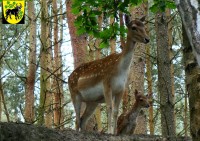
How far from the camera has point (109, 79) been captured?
7992 mm

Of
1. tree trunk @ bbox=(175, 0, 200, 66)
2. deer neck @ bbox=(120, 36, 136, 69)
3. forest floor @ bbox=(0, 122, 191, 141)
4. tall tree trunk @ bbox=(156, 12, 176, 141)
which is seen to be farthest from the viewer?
tall tree trunk @ bbox=(156, 12, 176, 141)

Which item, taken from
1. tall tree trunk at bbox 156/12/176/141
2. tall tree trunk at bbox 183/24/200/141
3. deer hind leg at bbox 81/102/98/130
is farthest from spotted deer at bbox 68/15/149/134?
tall tree trunk at bbox 183/24/200/141

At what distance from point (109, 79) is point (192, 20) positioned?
16.0ft

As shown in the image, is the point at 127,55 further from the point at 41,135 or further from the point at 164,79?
the point at 41,135

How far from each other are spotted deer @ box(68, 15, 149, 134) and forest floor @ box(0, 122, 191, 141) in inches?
51.5

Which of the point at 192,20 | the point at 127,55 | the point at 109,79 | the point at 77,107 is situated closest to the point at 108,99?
the point at 109,79

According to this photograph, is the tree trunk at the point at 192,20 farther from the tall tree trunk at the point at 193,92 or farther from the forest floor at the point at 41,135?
the forest floor at the point at 41,135

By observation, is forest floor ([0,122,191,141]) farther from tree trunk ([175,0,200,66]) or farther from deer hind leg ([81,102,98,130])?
tree trunk ([175,0,200,66])

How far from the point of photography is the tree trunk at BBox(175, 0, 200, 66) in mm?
3113

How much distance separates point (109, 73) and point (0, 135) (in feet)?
11.4

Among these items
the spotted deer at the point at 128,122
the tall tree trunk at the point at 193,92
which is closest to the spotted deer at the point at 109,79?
the spotted deer at the point at 128,122

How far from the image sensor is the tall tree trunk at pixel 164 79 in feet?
27.1

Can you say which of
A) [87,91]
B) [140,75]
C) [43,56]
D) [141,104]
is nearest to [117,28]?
[87,91]

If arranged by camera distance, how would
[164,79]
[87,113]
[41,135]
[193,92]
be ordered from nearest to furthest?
1. [193,92]
2. [41,135]
3. [164,79]
4. [87,113]
